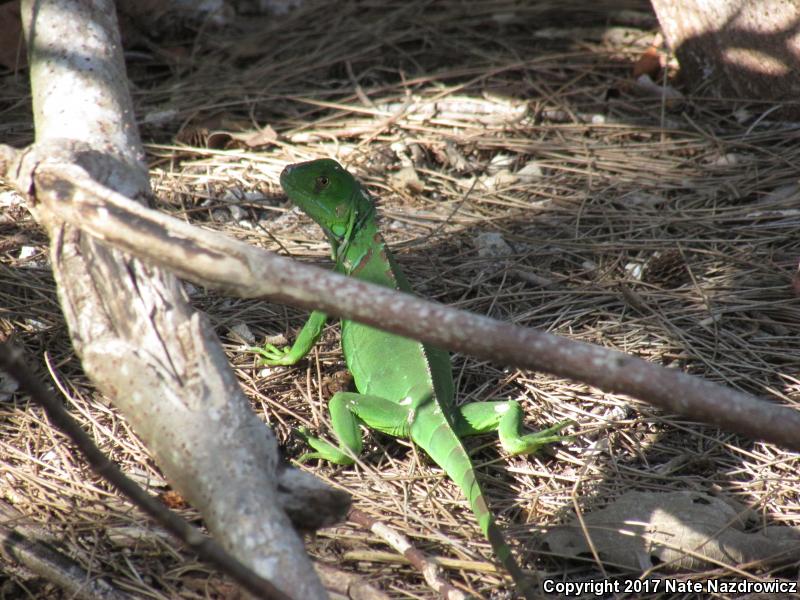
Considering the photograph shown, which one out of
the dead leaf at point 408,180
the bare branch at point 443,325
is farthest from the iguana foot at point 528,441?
the dead leaf at point 408,180

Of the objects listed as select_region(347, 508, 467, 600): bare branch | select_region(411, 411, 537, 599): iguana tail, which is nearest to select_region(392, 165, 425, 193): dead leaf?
select_region(411, 411, 537, 599): iguana tail

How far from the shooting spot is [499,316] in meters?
3.70

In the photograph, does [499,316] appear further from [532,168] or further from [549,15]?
[549,15]

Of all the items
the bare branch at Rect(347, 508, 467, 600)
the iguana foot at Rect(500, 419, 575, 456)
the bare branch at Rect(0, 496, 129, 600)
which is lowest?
the iguana foot at Rect(500, 419, 575, 456)

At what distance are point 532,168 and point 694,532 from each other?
8.64 feet

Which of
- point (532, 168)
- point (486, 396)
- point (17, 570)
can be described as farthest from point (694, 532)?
→ point (532, 168)

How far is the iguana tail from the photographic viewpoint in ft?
8.45

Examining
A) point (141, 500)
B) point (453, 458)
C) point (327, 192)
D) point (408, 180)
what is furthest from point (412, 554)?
point (408, 180)

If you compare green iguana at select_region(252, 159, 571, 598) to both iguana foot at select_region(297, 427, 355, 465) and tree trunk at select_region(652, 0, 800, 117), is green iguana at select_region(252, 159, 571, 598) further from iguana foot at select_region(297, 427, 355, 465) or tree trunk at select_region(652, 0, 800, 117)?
tree trunk at select_region(652, 0, 800, 117)

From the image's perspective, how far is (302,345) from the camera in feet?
11.1

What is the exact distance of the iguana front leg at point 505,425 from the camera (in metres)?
2.95

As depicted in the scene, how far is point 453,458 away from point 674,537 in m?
0.75

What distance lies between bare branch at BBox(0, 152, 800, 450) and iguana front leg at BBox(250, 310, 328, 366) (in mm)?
1291

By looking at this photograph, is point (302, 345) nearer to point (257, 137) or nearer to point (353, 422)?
point (353, 422)
